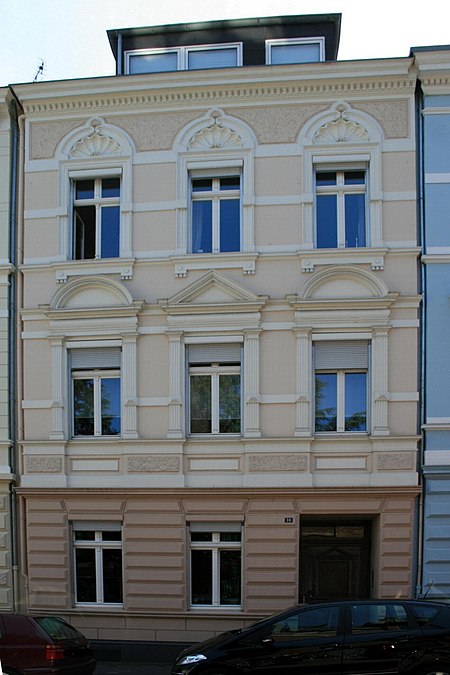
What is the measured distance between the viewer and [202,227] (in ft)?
39.6

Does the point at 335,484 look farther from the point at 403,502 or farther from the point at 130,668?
the point at 130,668

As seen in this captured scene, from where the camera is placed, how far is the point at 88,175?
12.2 meters

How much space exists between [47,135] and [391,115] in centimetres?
635

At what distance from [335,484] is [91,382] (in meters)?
4.76

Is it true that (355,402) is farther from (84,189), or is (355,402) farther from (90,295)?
(84,189)

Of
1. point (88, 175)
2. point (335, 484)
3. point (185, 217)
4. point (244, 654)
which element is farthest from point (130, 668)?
point (88, 175)

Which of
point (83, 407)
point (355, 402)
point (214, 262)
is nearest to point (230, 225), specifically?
point (214, 262)

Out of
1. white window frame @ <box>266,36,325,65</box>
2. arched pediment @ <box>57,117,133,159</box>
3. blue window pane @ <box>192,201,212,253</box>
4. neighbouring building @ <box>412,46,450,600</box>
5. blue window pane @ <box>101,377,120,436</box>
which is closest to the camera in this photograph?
neighbouring building @ <box>412,46,450,600</box>

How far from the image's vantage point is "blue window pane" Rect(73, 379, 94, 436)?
1198 cm

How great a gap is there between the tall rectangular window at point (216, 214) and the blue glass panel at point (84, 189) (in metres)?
1.97

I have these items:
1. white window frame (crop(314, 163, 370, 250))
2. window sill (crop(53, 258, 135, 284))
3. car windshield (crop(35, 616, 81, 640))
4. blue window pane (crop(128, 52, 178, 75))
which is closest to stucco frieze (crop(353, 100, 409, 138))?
white window frame (crop(314, 163, 370, 250))

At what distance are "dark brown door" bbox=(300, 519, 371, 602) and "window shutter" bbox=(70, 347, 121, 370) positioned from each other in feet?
15.1

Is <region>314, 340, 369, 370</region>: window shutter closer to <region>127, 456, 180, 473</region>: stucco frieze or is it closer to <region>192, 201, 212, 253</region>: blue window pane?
<region>192, 201, 212, 253</region>: blue window pane

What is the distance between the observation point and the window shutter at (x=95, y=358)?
1195 centimetres
